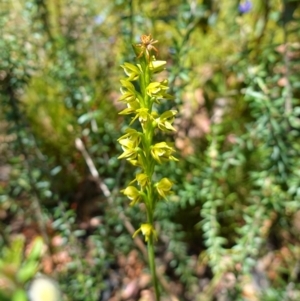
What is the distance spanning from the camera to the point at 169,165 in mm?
2156

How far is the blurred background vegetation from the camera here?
1937 mm

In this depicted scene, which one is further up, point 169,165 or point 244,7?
point 244,7

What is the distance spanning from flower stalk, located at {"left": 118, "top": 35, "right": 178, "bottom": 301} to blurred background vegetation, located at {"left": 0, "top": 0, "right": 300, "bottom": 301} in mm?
473

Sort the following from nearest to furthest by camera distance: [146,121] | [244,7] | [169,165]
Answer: [146,121] < [169,165] < [244,7]

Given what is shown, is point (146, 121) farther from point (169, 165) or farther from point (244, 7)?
point (244, 7)

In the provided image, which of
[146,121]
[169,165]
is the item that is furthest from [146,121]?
[169,165]

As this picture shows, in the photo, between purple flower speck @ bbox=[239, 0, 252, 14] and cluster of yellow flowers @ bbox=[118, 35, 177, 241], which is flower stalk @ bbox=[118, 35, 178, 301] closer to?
cluster of yellow flowers @ bbox=[118, 35, 177, 241]

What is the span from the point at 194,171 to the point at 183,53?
627mm

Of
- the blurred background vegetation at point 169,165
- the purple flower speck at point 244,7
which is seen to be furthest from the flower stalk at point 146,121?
the purple flower speck at point 244,7

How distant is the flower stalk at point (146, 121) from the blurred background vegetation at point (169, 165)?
0.47 m

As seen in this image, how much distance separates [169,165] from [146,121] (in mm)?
1134

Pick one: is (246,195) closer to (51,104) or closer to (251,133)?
(251,133)

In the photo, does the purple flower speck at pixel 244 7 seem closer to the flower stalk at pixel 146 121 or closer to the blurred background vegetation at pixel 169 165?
the blurred background vegetation at pixel 169 165

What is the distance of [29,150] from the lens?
7.77ft
